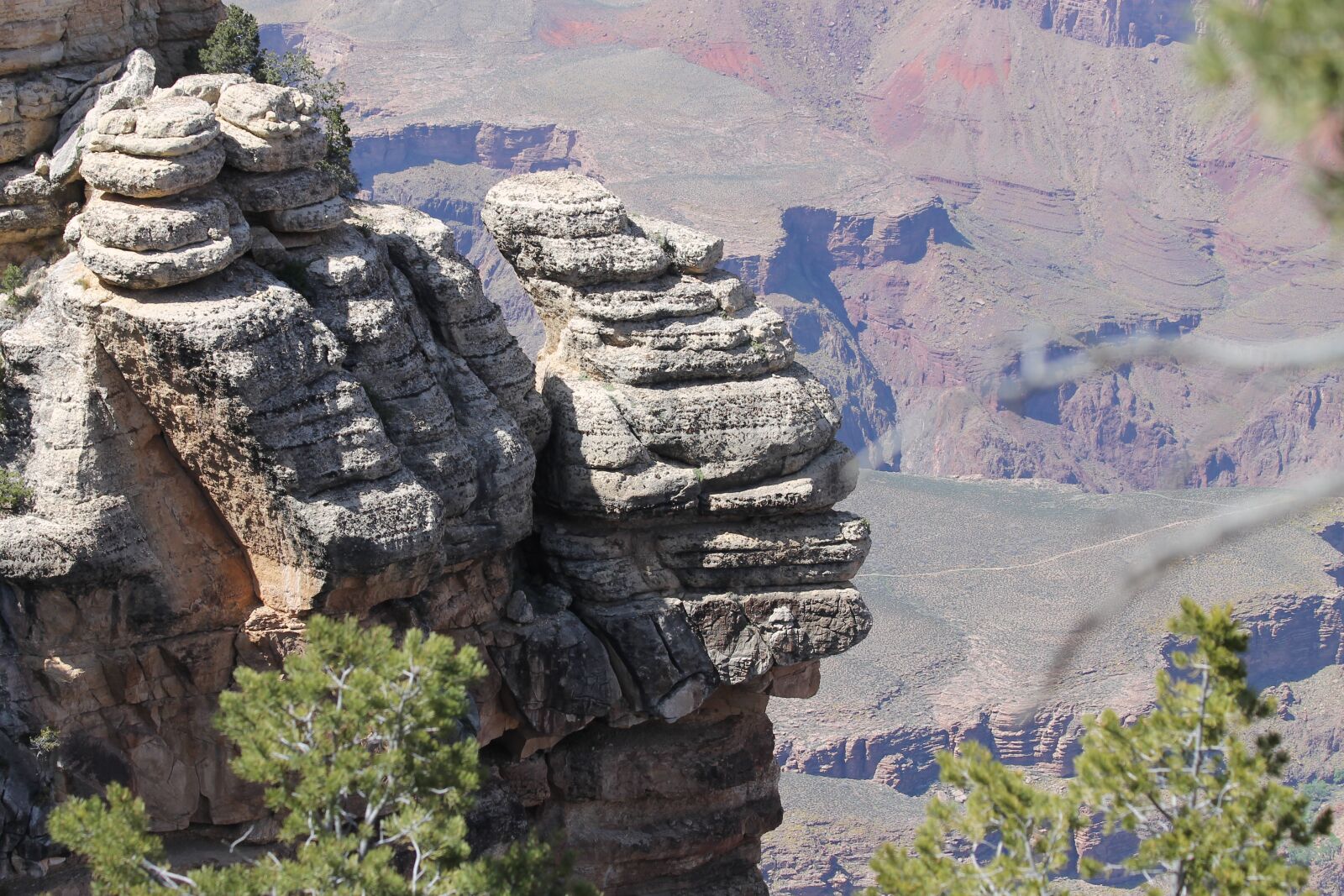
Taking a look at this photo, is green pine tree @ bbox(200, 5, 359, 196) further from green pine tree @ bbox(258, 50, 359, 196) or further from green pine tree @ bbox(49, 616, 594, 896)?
green pine tree @ bbox(49, 616, 594, 896)

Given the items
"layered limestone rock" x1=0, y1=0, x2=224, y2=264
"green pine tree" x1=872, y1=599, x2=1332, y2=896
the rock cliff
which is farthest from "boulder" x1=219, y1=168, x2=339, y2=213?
"green pine tree" x1=872, y1=599, x2=1332, y2=896

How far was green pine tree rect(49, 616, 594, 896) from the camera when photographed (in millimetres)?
20531

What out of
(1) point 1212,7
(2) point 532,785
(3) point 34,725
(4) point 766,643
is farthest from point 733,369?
(1) point 1212,7

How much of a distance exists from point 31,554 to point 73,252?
4.91m

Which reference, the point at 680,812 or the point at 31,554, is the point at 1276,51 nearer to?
the point at 31,554

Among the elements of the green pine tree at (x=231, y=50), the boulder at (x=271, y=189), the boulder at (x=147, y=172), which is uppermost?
the green pine tree at (x=231, y=50)

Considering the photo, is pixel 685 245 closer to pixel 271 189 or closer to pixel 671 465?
pixel 671 465

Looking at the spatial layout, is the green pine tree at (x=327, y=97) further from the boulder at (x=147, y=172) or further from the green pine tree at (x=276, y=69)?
the boulder at (x=147, y=172)

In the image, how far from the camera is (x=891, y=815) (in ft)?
352

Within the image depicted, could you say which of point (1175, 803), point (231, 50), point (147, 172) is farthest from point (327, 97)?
point (1175, 803)

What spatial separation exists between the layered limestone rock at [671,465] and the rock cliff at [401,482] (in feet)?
0.20

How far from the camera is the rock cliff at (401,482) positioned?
27.3 metres

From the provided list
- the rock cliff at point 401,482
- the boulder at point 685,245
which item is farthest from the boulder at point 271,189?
the boulder at point 685,245

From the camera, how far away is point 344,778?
68.7 feet
